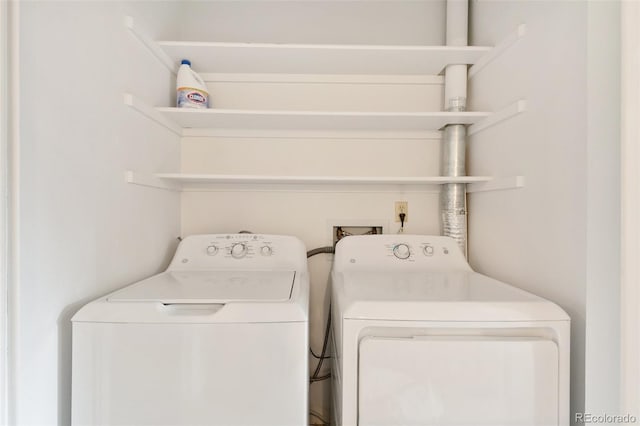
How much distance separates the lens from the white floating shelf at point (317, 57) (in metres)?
1.37

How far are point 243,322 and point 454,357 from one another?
0.56 metres

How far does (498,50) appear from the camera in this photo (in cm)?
133

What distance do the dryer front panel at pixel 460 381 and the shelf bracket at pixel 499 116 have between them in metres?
0.80

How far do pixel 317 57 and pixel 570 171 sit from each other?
105 centimetres

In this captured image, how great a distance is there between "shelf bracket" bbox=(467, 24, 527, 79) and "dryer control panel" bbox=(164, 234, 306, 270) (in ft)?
3.71

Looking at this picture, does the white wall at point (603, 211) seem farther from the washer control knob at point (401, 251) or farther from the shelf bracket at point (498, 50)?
the washer control knob at point (401, 251)

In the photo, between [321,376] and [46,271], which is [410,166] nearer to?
[321,376]

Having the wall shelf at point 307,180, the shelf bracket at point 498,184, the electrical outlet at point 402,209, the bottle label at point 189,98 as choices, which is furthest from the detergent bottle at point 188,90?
the shelf bracket at point 498,184

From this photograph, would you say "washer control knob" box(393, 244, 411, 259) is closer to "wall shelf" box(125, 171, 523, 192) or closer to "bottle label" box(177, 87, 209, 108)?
"wall shelf" box(125, 171, 523, 192)

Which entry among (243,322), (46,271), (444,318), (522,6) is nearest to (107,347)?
(46,271)

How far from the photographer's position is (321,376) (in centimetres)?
169

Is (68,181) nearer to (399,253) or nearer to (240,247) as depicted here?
(240,247)

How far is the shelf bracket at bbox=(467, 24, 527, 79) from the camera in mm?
1187

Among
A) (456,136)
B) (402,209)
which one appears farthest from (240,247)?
(456,136)
